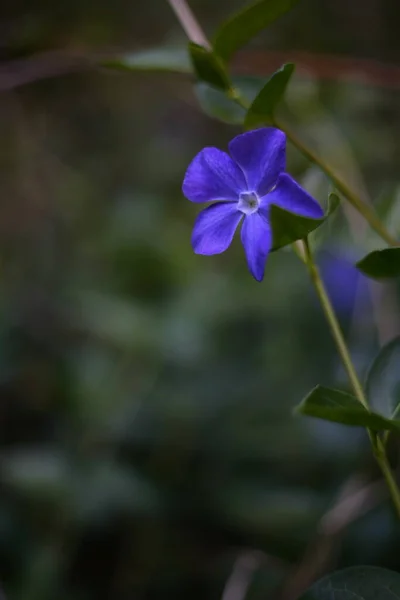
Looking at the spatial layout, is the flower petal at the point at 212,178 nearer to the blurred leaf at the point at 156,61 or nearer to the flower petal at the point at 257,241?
the flower petal at the point at 257,241

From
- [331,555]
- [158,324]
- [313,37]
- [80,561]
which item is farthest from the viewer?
[313,37]

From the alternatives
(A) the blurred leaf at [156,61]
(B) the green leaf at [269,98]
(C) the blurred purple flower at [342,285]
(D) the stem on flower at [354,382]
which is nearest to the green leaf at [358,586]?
(D) the stem on flower at [354,382]

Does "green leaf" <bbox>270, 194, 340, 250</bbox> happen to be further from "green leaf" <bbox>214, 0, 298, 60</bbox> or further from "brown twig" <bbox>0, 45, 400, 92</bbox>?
"brown twig" <bbox>0, 45, 400, 92</bbox>

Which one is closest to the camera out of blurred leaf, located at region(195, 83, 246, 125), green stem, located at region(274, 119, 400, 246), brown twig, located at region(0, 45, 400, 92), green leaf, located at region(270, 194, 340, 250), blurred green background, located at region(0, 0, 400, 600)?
green leaf, located at region(270, 194, 340, 250)

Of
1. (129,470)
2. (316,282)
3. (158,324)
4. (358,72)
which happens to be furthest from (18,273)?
(316,282)

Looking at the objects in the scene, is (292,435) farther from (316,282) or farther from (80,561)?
(316,282)

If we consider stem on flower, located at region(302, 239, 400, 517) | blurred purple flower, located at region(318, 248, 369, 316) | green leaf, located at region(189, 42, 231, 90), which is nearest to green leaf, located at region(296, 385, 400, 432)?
stem on flower, located at region(302, 239, 400, 517)
